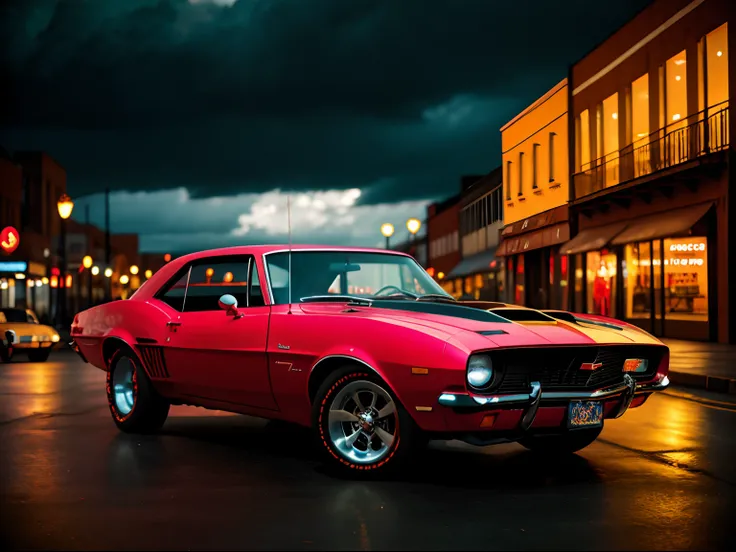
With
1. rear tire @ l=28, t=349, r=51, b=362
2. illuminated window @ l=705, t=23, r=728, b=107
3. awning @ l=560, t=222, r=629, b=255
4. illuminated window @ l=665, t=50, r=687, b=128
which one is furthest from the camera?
awning @ l=560, t=222, r=629, b=255

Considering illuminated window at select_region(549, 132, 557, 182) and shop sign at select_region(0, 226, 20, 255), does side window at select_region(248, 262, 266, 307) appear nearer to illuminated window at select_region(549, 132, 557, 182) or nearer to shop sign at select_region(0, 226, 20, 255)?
illuminated window at select_region(549, 132, 557, 182)

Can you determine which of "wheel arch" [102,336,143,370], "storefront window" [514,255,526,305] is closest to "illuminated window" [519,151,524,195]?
"storefront window" [514,255,526,305]

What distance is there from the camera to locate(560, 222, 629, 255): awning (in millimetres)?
31547

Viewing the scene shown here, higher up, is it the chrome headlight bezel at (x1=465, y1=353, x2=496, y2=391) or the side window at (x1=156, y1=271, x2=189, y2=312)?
the side window at (x1=156, y1=271, x2=189, y2=312)

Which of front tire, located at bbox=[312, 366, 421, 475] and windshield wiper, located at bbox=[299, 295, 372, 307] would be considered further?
windshield wiper, located at bbox=[299, 295, 372, 307]

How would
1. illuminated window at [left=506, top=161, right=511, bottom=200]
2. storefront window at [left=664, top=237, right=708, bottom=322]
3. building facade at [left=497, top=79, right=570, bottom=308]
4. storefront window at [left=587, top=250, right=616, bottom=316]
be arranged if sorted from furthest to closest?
illuminated window at [left=506, top=161, right=511, bottom=200] < building facade at [left=497, top=79, right=570, bottom=308] < storefront window at [left=587, top=250, right=616, bottom=316] < storefront window at [left=664, top=237, right=708, bottom=322]

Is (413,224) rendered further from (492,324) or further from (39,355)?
(492,324)

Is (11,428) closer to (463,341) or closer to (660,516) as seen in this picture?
(463,341)

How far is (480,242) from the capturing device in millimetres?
55156

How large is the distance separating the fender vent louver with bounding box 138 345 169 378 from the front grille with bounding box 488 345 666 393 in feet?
10.9

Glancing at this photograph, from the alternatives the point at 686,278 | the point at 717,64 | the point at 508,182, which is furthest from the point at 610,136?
the point at 717,64

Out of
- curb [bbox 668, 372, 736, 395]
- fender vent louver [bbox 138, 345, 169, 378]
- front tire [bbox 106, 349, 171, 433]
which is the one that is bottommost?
curb [bbox 668, 372, 736, 395]

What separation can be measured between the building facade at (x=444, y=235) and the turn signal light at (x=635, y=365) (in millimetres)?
58377

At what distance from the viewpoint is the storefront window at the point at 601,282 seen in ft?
107
